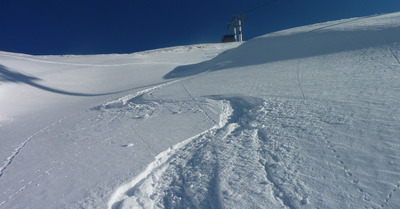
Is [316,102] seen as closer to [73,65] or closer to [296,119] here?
[296,119]

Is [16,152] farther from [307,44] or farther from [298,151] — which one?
[307,44]

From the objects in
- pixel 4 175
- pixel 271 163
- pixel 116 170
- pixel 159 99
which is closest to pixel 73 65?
pixel 159 99

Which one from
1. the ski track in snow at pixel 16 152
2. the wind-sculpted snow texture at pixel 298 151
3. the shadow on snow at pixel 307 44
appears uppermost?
the ski track in snow at pixel 16 152

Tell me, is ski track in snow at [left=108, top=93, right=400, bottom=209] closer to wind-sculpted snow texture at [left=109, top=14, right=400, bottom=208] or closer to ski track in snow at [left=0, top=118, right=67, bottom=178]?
wind-sculpted snow texture at [left=109, top=14, right=400, bottom=208]

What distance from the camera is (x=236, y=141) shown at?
282 cm

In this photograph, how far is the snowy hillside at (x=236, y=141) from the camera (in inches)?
77.9

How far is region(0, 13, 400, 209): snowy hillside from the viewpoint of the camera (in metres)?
1.98

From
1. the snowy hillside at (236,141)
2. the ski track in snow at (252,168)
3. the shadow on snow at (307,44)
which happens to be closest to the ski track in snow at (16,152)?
the snowy hillside at (236,141)

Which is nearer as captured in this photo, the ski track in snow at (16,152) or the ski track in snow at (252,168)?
the ski track in snow at (252,168)

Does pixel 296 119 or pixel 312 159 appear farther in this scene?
pixel 296 119

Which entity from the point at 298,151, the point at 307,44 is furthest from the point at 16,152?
the point at 307,44

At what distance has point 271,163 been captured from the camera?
2283 mm

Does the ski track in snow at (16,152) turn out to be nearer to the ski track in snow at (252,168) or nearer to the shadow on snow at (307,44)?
the ski track in snow at (252,168)

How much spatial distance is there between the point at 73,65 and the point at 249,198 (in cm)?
1130
